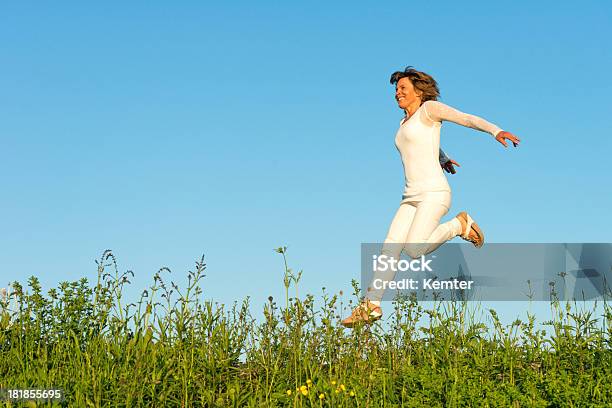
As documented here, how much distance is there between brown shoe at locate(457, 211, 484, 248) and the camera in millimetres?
10555

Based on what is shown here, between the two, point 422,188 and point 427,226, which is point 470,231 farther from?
point 422,188

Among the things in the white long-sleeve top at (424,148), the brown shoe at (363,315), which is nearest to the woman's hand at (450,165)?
the white long-sleeve top at (424,148)

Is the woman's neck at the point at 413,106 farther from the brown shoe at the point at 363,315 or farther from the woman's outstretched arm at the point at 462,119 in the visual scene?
the brown shoe at the point at 363,315

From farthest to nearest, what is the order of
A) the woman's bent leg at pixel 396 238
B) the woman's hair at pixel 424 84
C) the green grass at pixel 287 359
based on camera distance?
1. the woman's hair at pixel 424 84
2. the woman's bent leg at pixel 396 238
3. the green grass at pixel 287 359

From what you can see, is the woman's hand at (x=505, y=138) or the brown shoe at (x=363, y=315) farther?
the woman's hand at (x=505, y=138)

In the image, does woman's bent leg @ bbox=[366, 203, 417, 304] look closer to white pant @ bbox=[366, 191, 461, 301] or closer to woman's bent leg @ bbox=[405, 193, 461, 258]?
white pant @ bbox=[366, 191, 461, 301]

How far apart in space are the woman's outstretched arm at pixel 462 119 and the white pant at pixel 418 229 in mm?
997

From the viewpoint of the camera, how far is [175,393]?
21.6 ft

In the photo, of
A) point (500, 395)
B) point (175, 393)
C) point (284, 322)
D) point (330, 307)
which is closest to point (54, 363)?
point (175, 393)

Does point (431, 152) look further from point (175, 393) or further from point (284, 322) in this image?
point (175, 393)

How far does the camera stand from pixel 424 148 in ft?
33.1

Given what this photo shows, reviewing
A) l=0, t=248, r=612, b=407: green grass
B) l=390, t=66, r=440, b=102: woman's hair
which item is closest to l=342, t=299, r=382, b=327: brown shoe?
l=0, t=248, r=612, b=407: green grass

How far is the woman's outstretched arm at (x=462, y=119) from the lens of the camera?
29.9 ft

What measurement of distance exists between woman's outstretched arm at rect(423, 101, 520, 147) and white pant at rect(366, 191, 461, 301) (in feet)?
3.27
